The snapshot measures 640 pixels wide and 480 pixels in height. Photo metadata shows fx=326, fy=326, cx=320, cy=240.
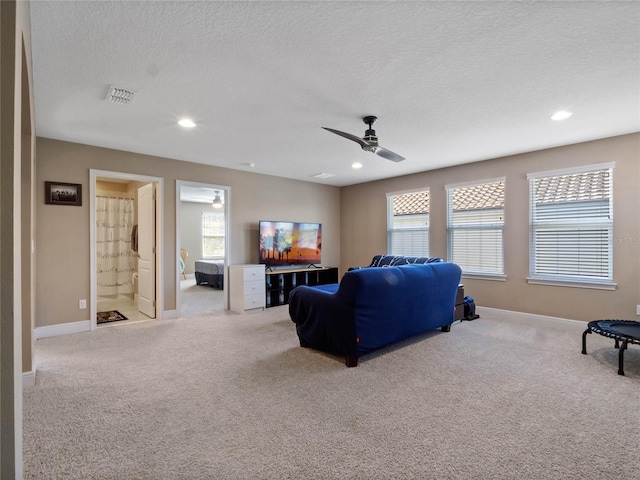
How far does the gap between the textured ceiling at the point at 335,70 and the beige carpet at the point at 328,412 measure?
8.16ft

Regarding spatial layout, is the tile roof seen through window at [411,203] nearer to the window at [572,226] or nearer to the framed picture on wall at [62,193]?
the window at [572,226]

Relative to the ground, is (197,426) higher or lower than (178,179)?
lower

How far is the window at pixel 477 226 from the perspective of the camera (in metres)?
5.15

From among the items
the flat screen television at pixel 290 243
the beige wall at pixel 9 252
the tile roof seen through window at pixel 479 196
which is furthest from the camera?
the flat screen television at pixel 290 243

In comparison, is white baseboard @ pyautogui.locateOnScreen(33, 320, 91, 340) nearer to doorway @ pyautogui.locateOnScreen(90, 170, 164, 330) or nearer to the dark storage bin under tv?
doorway @ pyautogui.locateOnScreen(90, 170, 164, 330)

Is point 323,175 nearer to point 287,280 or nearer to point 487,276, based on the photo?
point 287,280

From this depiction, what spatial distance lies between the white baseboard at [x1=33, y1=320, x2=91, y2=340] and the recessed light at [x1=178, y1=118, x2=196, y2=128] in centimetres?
292

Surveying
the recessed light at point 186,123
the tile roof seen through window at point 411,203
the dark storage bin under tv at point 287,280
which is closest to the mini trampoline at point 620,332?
the tile roof seen through window at point 411,203

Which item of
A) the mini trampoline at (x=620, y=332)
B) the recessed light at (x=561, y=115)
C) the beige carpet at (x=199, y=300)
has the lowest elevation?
the beige carpet at (x=199, y=300)

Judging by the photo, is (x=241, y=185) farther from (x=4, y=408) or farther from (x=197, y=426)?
(x=4, y=408)

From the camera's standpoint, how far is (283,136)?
404 centimetres

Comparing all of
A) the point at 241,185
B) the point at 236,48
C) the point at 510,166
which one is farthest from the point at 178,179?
the point at 510,166

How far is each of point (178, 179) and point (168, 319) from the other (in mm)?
2188

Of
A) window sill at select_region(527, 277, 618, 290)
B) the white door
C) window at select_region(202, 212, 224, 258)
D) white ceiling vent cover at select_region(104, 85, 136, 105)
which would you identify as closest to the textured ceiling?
white ceiling vent cover at select_region(104, 85, 136, 105)
